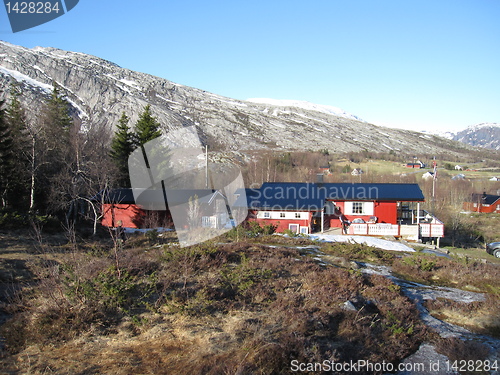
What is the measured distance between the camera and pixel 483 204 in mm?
66562

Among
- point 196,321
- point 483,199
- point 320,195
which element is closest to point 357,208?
point 320,195

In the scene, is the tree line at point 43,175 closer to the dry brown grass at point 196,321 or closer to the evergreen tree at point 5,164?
the evergreen tree at point 5,164

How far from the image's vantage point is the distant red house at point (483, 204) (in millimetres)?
66500

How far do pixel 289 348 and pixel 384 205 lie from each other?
25.1 meters

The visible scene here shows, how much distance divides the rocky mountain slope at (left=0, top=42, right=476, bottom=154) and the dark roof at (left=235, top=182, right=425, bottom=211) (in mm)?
82548

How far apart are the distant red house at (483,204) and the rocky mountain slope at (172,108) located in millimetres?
72008

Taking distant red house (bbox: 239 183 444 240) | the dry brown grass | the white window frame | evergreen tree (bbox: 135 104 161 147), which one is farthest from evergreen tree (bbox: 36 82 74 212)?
the white window frame

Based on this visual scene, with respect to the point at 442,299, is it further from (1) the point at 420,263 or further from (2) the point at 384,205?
(2) the point at 384,205

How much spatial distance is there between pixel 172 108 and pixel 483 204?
4927 inches

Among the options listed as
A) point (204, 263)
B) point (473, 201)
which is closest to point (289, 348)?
point (204, 263)

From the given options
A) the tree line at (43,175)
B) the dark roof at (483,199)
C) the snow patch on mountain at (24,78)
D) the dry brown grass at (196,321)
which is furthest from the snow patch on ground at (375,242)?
the snow patch on mountain at (24,78)

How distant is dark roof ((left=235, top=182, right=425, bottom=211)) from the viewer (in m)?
28.8

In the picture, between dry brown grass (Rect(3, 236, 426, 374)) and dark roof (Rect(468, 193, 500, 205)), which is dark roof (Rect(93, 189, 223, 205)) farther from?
dark roof (Rect(468, 193, 500, 205))

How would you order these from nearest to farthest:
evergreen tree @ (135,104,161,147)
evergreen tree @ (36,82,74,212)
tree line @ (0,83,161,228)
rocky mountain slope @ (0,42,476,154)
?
tree line @ (0,83,161,228) → evergreen tree @ (36,82,74,212) → evergreen tree @ (135,104,161,147) → rocky mountain slope @ (0,42,476,154)
